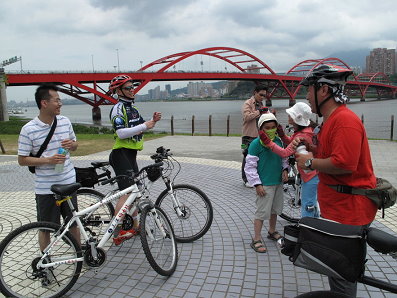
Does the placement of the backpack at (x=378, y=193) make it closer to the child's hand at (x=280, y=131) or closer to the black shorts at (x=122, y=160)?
the child's hand at (x=280, y=131)

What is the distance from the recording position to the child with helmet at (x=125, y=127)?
359 cm

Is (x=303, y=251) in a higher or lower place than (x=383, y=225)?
higher

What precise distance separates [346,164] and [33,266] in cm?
270

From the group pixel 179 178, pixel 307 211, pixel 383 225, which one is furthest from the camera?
pixel 179 178

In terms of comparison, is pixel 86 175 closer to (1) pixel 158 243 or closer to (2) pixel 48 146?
(2) pixel 48 146

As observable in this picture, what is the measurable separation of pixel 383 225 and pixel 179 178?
4149mm

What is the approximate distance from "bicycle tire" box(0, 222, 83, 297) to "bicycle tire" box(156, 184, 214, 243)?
1233 millimetres

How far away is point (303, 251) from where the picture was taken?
1.93m

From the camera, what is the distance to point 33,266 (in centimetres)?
293

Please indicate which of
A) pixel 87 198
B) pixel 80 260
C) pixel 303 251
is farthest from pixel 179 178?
pixel 303 251

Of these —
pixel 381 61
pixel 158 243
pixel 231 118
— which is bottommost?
pixel 231 118

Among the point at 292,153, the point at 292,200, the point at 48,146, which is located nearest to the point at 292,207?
the point at 292,200

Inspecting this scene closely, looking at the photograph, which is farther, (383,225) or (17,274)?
(383,225)

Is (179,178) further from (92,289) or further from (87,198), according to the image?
(92,289)
